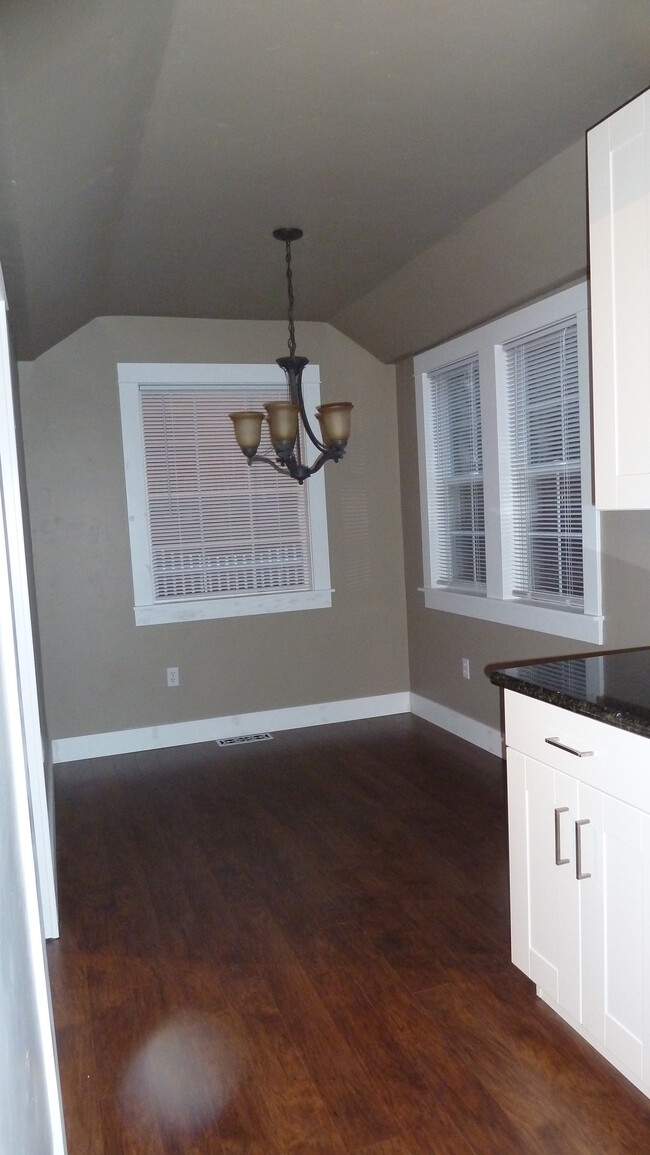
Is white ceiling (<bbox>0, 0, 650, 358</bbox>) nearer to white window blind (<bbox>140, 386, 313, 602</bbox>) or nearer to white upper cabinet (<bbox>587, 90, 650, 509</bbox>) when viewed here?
white upper cabinet (<bbox>587, 90, 650, 509</bbox>)

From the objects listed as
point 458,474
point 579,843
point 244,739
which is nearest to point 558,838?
point 579,843

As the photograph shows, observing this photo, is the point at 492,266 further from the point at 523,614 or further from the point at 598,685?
the point at 598,685

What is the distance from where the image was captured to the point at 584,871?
185 centimetres

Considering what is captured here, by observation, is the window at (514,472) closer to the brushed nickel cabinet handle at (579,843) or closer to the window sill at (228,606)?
the window sill at (228,606)

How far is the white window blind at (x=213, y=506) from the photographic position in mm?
4664

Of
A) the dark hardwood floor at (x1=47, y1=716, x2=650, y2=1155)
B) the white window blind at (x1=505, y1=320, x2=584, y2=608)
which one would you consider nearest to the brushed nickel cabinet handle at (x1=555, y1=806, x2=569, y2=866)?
the dark hardwood floor at (x1=47, y1=716, x2=650, y2=1155)

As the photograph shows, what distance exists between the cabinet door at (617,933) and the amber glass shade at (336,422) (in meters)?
1.71

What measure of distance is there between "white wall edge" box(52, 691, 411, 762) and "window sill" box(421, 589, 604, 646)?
2.53 feet

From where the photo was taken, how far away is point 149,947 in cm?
258

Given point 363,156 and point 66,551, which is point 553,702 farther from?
point 66,551

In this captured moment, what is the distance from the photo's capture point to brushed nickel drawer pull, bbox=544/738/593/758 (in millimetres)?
1814

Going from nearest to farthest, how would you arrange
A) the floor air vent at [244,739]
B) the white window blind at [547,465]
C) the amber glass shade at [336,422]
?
the amber glass shade at [336,422]
the white window blind at [547,465]
the floor air vent at [244,739]

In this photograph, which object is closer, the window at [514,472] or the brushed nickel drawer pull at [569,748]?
the brushed nickel drawer pull at [569,748]

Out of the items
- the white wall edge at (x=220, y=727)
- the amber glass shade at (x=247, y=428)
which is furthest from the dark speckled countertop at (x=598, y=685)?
the white wall edge at (x=220, y=727)
